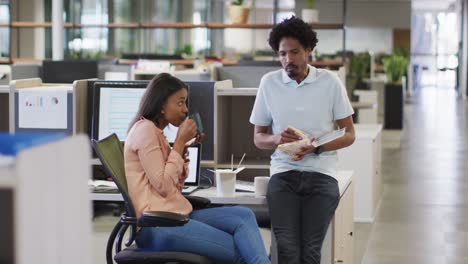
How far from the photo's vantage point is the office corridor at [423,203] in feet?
19.1

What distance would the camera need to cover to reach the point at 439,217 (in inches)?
279

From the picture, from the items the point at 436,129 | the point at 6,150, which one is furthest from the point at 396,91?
the point at 6,150

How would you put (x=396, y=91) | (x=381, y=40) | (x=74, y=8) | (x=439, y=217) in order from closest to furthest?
(x=439, y=217), (x=74, y=8), (x=396, y=91), (x=381, y=40)

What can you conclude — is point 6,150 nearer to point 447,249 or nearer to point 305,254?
point 305,254

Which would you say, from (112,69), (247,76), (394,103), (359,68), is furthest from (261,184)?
(359,68)

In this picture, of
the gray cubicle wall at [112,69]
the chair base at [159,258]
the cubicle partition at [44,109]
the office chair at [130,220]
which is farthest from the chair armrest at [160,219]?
the gray cubicle wall at [112,69]

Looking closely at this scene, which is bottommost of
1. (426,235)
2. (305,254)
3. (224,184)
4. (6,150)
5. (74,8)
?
(426,235)

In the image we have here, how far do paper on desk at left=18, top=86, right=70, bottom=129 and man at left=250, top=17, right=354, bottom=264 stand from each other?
980 millimetres

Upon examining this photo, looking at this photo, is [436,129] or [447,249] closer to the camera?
[447,249]

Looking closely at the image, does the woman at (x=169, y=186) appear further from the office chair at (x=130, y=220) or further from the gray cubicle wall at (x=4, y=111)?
the gray cubicle wall at (x=4, y=111)

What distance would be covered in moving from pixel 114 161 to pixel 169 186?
0.85 ft

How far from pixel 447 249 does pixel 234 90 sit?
2.26 m

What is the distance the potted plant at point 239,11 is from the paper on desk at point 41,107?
717cm

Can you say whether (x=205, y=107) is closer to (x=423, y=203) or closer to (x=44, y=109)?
(x=44, y=109)
